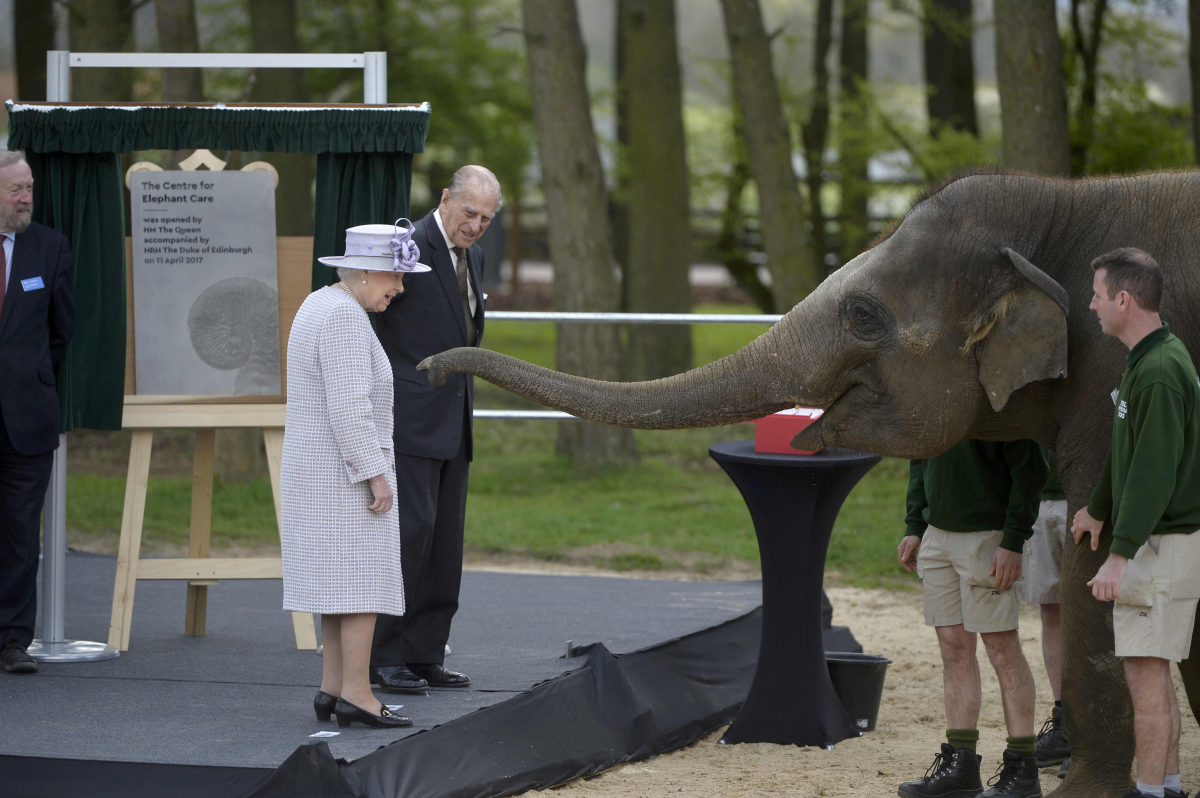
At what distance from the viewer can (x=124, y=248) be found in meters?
6.18

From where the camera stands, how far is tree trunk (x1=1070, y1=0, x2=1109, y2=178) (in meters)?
13.8

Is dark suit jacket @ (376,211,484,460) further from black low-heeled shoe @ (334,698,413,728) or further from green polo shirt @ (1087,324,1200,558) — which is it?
green polo shirt @ (1087,324,1200,558)

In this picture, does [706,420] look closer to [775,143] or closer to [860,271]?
[860,271]

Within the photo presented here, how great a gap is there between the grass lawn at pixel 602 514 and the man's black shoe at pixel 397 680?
4.29 m

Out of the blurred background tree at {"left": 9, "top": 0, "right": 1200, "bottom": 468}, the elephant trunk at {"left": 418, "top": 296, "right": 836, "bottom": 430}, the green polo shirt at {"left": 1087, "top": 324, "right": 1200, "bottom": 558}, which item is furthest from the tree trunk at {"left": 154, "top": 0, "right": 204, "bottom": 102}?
the green polo shirt at {"left": 1087, "top": 324, "right": 1200, "bottom": 558}

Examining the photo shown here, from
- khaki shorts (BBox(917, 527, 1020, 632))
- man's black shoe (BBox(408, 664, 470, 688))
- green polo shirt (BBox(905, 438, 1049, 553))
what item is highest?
green polo shirt (BBox(905, 438, 1049, 553))

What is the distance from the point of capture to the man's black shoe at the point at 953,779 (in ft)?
15.8

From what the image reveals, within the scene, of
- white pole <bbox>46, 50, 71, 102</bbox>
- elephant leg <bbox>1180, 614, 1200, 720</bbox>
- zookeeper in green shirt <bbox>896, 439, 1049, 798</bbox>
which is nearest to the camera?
elephant leg <bbox>1180, 614, 1200, 720</bbox>

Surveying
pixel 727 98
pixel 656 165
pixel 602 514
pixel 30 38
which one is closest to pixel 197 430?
pixel 602 514

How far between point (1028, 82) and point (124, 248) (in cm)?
694

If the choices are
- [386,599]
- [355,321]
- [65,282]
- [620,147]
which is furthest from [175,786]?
[620,147]

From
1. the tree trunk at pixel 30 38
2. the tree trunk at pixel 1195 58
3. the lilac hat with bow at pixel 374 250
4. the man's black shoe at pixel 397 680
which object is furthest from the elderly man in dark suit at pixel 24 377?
the tree trunk at pixel 30 38

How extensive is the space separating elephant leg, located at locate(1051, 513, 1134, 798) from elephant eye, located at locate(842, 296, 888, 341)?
81cm

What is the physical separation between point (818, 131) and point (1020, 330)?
574 inches
